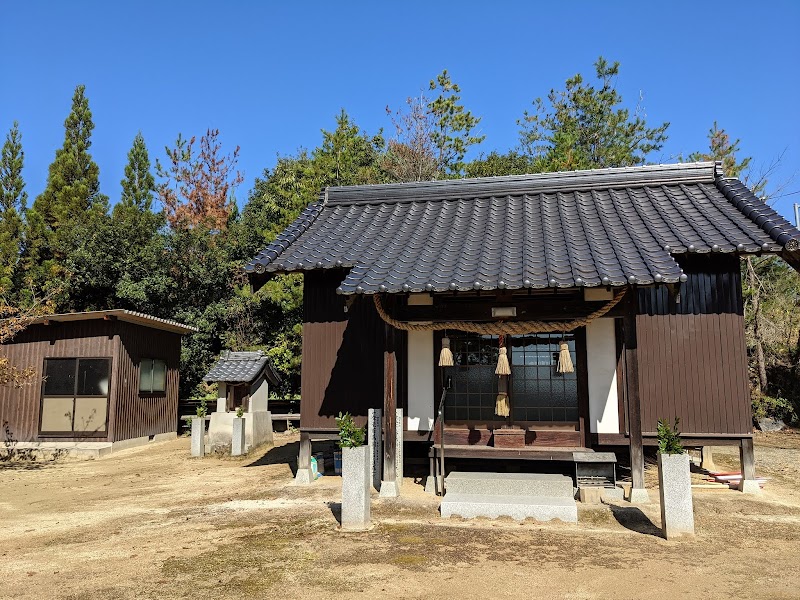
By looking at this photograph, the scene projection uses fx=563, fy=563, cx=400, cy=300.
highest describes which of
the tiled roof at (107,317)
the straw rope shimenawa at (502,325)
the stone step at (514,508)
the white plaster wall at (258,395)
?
the tiled roof at (107,317)

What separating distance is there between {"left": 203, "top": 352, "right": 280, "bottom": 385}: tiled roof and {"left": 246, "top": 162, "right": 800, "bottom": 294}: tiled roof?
4.80 m

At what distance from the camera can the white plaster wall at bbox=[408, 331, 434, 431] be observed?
988 centimetres

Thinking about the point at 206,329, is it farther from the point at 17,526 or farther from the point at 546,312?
the point at 546,312

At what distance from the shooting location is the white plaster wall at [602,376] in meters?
9.20

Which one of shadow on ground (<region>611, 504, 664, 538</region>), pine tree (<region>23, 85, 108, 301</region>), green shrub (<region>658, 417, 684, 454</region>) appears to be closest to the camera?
green shrub (<region>658, 417, 684, 454</region>)

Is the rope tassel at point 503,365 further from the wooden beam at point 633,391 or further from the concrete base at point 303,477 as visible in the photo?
the concrete base at point 303,477

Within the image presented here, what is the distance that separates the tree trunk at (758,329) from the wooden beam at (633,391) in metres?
13.4

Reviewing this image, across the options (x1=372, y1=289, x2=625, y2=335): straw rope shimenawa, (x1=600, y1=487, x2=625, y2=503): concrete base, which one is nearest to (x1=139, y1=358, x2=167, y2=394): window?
(x1=372, y1=289, x2=625, y2=335): straw rope shimenawa

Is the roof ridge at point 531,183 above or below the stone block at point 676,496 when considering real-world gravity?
above

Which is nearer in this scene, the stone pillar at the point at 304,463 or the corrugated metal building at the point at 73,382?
the stone pillar at the point at 304,463

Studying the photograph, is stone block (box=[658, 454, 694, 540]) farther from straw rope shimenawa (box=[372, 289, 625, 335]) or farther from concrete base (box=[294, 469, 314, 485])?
concrete base (box=[294, 469, 314, 485])

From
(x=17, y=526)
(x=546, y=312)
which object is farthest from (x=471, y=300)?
(x=17, y=526)

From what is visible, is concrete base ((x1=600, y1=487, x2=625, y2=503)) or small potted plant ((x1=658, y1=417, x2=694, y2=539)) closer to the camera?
small potted plant ((x1=658, y1=417, x2=694, y2=539))

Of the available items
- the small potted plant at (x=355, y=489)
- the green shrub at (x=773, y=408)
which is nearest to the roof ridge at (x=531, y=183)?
the small potted plant at (x=355, y=489)
